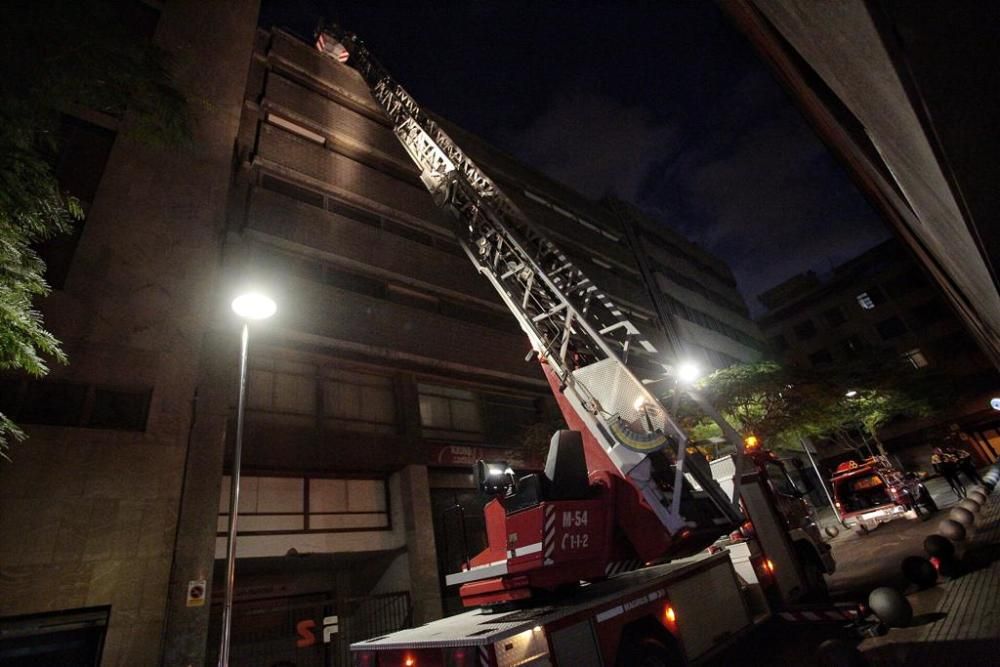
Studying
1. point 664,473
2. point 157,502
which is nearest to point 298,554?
point 157,502

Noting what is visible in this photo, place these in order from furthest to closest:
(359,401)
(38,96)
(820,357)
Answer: (820,357)
(359,401)
(38,96)

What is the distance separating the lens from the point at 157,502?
8.99 metres

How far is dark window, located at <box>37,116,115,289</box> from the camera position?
10094mm

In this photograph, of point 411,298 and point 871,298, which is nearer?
point 411,298

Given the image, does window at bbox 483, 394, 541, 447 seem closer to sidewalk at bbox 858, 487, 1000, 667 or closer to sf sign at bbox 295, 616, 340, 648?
sf sign at bbox 295, 616, 340, 648

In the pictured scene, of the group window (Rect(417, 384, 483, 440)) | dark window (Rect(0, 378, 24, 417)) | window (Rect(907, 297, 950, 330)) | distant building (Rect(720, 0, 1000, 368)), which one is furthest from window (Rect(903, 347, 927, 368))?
dark window (Rect(0, 378, 24, 417))

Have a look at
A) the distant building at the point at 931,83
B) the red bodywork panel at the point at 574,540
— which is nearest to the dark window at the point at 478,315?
the red bodywork panel at the point at 574,540

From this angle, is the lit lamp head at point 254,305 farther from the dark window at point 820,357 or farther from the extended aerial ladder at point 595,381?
the dark window at point 820,357

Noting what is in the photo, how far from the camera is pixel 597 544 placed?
234 inches

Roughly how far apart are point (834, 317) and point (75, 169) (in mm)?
61715

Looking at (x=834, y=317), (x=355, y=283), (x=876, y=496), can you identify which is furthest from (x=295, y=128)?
(x=834, y=317)

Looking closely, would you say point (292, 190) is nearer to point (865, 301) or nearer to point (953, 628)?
point (953, 628)

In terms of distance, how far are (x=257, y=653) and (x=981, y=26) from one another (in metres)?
13.6

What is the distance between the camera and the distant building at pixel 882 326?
127 feet
